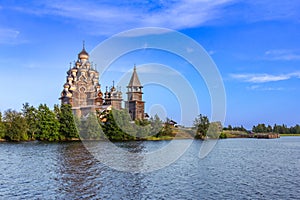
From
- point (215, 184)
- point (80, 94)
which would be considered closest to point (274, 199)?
point (215, 184)

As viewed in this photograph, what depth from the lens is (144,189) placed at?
1681 centimetres

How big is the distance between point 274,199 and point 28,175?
14.5 m

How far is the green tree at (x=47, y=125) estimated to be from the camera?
187 ft

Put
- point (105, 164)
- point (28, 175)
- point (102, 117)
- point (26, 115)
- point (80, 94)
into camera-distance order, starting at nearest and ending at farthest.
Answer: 1. point (28, 175)
2. point (105, 164)
3. point (26, 115)
4. point (102, 117)
5. point (80, 94)

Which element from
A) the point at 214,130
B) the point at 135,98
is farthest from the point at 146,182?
the point at 214,130

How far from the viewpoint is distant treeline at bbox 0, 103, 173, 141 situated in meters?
55.7

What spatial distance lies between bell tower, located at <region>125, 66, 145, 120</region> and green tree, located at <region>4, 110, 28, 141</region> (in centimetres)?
2919

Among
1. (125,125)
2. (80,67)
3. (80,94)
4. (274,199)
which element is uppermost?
(80,67)

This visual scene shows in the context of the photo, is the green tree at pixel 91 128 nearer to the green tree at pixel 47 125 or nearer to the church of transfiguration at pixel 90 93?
the green tree at pixel 47 125

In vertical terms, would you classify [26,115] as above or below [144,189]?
above

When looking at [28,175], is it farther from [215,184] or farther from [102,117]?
[102,117]

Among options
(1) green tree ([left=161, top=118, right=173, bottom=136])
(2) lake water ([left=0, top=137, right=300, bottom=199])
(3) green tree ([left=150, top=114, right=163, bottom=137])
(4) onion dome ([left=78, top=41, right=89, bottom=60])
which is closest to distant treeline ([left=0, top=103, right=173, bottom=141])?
(3) green tree ([left=150, top=114, right=163, bottom=137])

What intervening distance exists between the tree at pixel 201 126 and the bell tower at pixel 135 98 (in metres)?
13.9

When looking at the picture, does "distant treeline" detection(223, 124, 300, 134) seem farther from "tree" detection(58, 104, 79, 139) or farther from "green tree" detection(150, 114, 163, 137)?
"tree" detection(58, 104, 79, 139)
